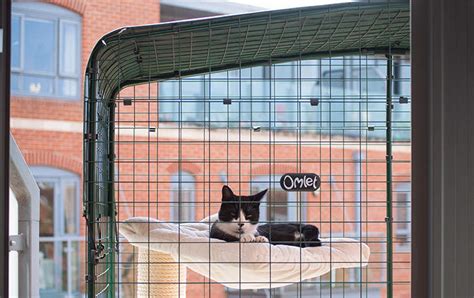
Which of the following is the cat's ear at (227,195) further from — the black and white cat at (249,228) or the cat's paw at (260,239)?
the cat's paw at (260,239)

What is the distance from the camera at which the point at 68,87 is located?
525cm

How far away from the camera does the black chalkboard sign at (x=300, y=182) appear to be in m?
1.74

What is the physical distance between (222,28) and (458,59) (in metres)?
0.79

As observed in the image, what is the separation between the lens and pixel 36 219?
115 cm

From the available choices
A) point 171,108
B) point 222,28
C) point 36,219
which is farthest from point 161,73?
point 171,108

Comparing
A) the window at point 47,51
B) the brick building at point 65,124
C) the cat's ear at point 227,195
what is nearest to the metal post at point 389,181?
the cat's ear at point 227,195

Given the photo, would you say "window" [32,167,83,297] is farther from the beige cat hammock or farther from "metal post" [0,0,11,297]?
"metal post" [0,0,11,297]

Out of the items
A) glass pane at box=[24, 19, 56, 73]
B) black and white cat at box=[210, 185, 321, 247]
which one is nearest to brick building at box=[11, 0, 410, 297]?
glass pane at box=[24, 19, 56, 73]

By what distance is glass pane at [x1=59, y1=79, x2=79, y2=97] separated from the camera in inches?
205

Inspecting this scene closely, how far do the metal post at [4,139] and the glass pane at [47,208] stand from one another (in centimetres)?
444

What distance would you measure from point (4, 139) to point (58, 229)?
4.48 metres

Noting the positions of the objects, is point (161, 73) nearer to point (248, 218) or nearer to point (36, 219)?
point (248, 218)

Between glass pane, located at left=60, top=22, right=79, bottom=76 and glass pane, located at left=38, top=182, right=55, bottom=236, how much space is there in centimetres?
78

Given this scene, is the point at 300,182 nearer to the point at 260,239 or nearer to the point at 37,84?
the point at 260,239
